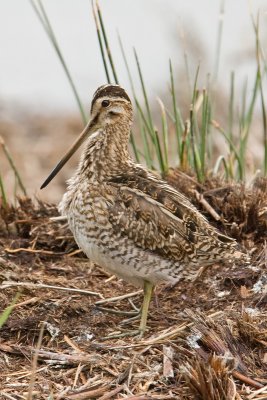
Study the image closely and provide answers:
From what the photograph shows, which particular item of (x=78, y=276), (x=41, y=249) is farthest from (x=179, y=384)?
(x=41, y=249)

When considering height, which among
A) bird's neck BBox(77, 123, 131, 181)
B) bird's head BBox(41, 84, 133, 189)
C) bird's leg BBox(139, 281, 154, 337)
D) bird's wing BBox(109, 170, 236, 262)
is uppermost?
bird's head BBox(41, 84, 133, 189)

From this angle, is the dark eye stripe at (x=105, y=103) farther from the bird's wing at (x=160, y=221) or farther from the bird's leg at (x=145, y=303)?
the bird's leg at (x=145, y=303)

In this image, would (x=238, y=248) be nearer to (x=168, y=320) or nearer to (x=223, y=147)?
(x=168, y=320)

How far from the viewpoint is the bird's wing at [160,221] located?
530 centimetres

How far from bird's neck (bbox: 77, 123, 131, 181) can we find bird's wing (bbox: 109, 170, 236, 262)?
0.10 metres

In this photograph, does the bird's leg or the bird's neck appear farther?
the bird's neck

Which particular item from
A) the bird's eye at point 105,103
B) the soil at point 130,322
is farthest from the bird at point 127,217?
the soil at point 130,322

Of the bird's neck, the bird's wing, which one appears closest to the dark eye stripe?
the bird's neck

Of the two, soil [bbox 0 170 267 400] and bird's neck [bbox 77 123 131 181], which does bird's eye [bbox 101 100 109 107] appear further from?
soil [bbox 0 170 267 400]

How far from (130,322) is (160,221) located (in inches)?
22.9

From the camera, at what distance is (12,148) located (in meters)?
9.54

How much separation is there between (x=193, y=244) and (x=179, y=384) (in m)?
1.12

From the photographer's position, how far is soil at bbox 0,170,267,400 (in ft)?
14.8

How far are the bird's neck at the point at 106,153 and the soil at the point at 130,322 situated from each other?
68 centimetres
